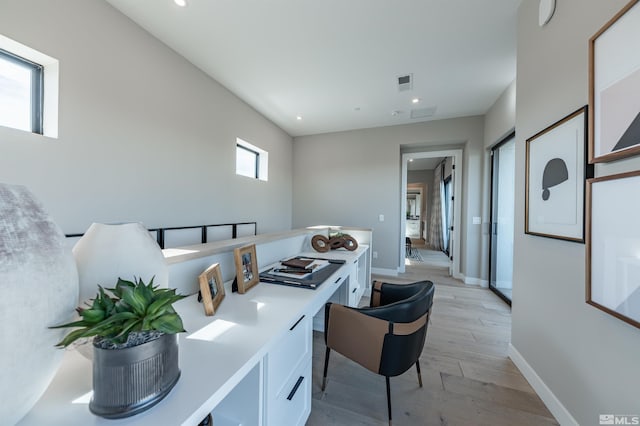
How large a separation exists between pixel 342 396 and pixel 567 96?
2323 millimetres

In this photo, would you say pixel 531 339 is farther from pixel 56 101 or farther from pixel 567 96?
pixel 56 101

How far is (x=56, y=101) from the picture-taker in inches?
68.5

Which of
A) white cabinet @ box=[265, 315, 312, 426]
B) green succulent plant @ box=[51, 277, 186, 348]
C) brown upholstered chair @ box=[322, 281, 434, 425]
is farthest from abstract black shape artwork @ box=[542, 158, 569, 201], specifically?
green succulent plant @ box=[51, 277, 186, 348]

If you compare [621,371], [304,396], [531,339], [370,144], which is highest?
[370,144]

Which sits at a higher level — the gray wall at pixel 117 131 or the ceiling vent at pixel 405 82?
the ceiling vent at pixel 405 82

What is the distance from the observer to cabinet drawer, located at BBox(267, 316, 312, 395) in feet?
3.12

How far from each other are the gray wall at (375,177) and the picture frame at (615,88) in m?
3.09

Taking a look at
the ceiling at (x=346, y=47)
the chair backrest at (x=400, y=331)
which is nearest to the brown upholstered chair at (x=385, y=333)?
the chair backrest at (x=400, y=331)

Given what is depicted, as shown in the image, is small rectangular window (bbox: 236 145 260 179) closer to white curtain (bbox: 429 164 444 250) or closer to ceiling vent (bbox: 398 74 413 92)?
ceiling vent (bbox: 398 74 413 92)

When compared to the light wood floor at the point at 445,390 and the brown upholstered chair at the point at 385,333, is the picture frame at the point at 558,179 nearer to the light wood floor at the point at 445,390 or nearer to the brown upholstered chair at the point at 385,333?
the brown upholstered chair at the point at 385,333

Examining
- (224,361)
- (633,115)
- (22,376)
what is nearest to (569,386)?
(633,115)

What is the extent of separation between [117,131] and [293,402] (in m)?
2.53

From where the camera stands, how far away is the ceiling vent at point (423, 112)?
3809 millimetres

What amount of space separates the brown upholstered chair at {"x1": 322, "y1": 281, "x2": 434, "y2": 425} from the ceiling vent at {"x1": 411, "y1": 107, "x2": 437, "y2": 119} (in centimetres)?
333
